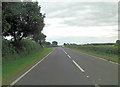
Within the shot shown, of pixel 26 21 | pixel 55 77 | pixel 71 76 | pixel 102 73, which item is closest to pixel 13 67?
pixel 55 77

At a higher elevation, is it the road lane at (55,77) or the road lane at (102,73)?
the road lane at (55,77)

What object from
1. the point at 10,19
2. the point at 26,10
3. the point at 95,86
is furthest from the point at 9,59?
the point at 95,86

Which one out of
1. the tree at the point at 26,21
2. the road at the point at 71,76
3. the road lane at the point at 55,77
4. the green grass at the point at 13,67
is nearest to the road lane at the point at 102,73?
the road at the point at 71,76

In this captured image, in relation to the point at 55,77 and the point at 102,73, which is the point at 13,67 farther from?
the point at 102,73

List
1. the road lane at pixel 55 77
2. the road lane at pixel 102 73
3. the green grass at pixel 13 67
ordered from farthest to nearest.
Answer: the green grass at pixel 13 67 < the road lane at pixel 102 73 < the road lane at pixel 55 77

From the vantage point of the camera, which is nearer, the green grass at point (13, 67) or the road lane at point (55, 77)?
the road lane at point (55, 77)

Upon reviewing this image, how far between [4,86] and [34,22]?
20.4 meters

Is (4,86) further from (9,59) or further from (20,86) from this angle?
(9,59)

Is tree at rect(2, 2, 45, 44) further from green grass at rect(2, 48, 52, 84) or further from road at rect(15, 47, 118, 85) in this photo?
road at rect(15, 47, 118, 85)

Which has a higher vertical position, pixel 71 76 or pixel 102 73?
pixel 71 76

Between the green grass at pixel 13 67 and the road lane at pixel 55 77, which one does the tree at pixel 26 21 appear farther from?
the road lane at pixel 55 77

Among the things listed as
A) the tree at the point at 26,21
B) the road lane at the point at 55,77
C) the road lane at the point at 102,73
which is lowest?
the road lane at the point at 102,73

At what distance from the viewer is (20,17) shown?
Result: 26953 mm

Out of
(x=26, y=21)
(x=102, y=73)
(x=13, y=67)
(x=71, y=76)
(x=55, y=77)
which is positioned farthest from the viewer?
(x=26, y=21)
